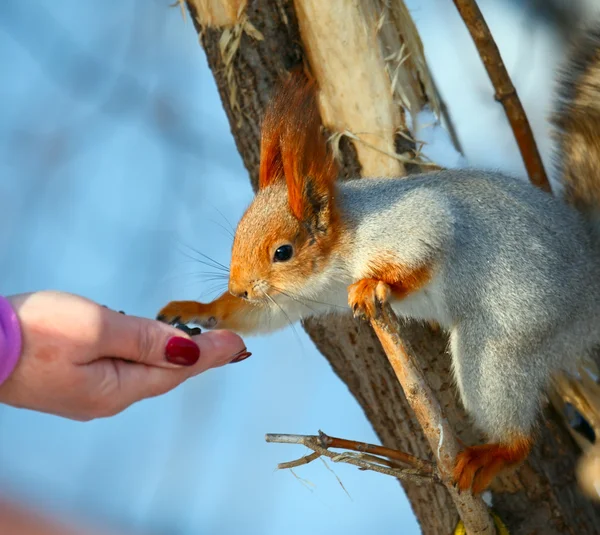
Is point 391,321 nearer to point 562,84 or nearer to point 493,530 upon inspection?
point 493,530

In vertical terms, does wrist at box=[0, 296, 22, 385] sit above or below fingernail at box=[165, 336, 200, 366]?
above

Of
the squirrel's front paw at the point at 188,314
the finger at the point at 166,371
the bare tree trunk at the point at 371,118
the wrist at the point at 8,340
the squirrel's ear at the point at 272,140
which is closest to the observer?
the wrist at the point at 8,340

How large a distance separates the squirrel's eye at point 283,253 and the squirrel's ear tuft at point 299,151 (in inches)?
2.0

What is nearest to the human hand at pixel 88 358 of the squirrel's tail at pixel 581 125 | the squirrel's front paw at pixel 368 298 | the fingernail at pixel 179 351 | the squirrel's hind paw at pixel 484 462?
the fingernail at pixel 179 351

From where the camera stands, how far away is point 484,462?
119cm

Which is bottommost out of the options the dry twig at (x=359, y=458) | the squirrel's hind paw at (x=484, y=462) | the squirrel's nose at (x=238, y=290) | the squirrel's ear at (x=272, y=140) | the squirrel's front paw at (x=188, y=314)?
the squirrel's hind paw at (x=484, y=462)

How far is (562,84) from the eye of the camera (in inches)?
57.6

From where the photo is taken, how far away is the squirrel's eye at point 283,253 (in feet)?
4.04

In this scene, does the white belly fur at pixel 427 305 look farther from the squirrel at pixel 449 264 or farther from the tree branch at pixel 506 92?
the tree branch at pixel 506 92

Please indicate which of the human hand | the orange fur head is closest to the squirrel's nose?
the orange fur head

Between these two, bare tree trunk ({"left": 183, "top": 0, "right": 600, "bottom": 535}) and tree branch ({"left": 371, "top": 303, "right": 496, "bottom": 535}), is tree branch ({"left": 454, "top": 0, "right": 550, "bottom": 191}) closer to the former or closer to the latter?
bare tree trunk ({"left": 183, "top": 0, "right": 600, "bottom": 535})

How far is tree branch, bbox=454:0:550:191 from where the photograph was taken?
1.57 metres

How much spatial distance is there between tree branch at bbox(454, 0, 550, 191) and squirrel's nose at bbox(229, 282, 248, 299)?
0.72m

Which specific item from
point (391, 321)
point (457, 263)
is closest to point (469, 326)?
point (457, 263)
